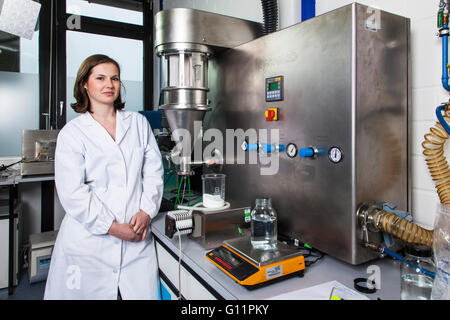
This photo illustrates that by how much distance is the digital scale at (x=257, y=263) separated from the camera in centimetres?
83

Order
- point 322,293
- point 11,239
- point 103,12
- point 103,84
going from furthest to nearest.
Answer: point 103,12, point 11,239, point 103,84, point 322,293

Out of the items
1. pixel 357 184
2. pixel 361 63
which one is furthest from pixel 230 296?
pixel 361 63

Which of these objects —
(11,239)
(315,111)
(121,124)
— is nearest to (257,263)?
(315,111)

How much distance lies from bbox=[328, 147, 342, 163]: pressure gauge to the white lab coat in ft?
2.67

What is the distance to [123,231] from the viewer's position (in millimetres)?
1312

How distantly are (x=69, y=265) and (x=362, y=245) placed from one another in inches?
46.5

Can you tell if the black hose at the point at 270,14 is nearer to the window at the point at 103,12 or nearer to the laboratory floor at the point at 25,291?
the laboratory floor at the point at 25,291

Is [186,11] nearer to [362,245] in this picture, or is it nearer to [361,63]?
[361,63]

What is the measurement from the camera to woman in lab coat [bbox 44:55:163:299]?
1.29 metres

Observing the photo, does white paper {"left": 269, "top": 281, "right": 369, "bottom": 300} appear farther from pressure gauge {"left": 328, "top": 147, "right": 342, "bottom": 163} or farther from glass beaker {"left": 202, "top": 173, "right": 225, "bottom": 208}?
glass beaker {"left": 202, "top": 173, "right": 225, "bottom": 208}

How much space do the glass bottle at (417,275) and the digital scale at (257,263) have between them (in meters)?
0.26

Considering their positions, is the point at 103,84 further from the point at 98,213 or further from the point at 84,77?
the point at 98,213

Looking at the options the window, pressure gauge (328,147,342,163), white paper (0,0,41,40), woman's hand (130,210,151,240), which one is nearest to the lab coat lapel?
woman's hand (130,210,151,240)

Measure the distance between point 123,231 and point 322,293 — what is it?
2.79ft
